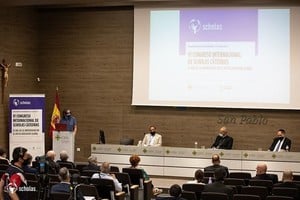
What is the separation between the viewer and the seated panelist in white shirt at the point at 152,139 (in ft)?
46.8

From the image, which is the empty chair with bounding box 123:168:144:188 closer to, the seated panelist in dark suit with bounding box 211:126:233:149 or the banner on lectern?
the seated panelist in dark suit with bounding box 211:126:233:149

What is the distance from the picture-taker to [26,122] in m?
14.2

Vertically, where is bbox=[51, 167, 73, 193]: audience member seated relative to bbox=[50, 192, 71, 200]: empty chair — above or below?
above

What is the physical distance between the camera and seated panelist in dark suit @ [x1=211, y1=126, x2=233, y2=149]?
1348 cm

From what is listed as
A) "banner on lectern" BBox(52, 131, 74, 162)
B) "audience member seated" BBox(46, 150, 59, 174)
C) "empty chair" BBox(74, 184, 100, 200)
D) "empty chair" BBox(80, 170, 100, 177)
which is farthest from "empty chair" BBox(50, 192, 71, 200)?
"banner on lectern" BBox(52, 131, 74, 162)

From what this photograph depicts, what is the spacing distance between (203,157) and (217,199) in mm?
6110

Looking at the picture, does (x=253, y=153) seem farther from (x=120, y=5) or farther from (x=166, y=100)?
(x=120, y=5)

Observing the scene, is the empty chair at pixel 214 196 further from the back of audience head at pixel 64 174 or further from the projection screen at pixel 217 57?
the projection screen at pixel 217 57

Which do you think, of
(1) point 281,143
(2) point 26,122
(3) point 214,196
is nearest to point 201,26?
(1) point 281,143

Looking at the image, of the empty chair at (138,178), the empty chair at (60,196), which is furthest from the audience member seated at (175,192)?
the empty chair at (138,178)

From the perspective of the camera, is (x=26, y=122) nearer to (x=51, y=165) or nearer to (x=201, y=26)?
(x=51, y=165)

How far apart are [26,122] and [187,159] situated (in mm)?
4445

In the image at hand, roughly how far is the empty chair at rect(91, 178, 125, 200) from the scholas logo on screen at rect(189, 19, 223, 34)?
292 inches

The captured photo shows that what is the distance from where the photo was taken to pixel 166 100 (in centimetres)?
1476
